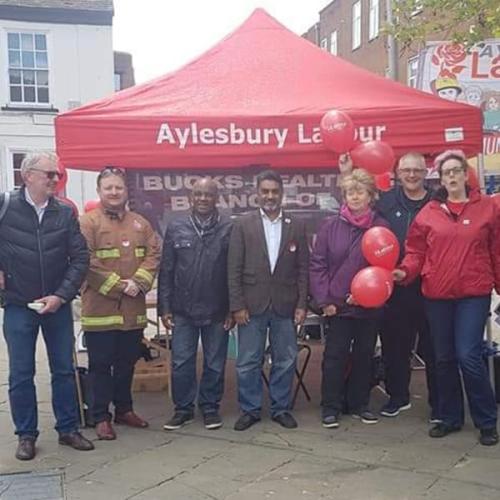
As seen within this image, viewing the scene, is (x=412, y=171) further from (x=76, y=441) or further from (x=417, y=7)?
(x=417, y=7)

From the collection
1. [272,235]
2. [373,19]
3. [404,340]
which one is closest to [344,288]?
[272,235]

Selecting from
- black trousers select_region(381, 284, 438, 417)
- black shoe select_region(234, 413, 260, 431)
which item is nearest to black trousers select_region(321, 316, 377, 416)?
black trousers select_region(381, 284, 438, 417)

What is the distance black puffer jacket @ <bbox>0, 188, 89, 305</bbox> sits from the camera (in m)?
4.38

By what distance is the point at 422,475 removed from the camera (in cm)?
418

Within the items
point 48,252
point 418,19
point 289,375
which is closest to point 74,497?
point 48,252

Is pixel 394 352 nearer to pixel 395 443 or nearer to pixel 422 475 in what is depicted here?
pixel 395 443

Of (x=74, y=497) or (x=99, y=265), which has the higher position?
(x=99, y=265)

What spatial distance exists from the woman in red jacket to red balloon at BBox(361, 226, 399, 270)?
12 centimetres

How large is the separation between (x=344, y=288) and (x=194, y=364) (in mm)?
1157

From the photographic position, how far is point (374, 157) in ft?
17.0

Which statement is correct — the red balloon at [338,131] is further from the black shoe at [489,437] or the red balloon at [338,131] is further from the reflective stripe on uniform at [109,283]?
the black shoe at [489,437]

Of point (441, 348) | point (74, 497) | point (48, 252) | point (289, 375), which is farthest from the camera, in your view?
point (289, 375)

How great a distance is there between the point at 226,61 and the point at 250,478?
359 centimetres

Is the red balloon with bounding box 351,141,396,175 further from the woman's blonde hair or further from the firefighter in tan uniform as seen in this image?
the firefighter in tan uniform
